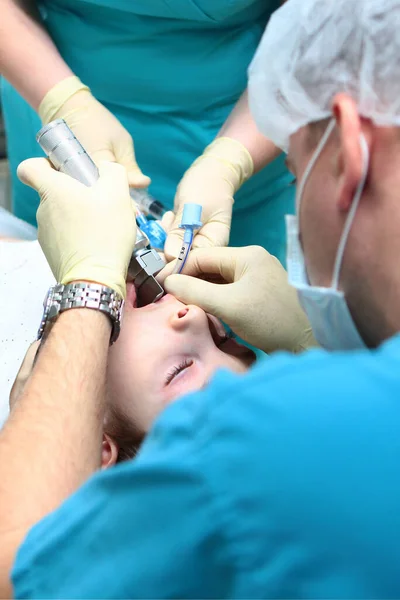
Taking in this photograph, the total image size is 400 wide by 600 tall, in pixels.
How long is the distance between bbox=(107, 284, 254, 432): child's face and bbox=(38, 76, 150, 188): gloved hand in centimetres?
42

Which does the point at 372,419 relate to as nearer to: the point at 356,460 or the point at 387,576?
the point at 356,460

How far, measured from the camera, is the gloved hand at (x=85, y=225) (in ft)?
3.71

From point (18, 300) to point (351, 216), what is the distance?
1.11m

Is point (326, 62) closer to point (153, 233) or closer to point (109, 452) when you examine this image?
point (153, 233)

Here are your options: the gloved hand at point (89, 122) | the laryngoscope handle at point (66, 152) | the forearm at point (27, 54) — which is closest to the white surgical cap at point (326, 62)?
the laryngoscope handle at point (66, 152)

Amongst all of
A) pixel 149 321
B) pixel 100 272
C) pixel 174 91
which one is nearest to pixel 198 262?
pixel 149 321

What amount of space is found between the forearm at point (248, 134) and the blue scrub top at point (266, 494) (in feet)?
3.66

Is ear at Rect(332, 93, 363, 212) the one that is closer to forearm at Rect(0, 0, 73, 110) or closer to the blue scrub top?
the blue scrub top

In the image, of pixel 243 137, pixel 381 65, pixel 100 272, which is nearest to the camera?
pixel 381 65

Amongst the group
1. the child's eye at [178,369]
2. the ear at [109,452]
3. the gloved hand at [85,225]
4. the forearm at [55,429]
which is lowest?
the ear at [109,452]

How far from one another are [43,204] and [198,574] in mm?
876

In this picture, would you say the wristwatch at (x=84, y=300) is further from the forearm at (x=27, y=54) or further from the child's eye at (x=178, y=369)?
the forearm at (x=27, y=54)

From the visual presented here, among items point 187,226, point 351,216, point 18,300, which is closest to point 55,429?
point 351,216

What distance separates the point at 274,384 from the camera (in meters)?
0.57
